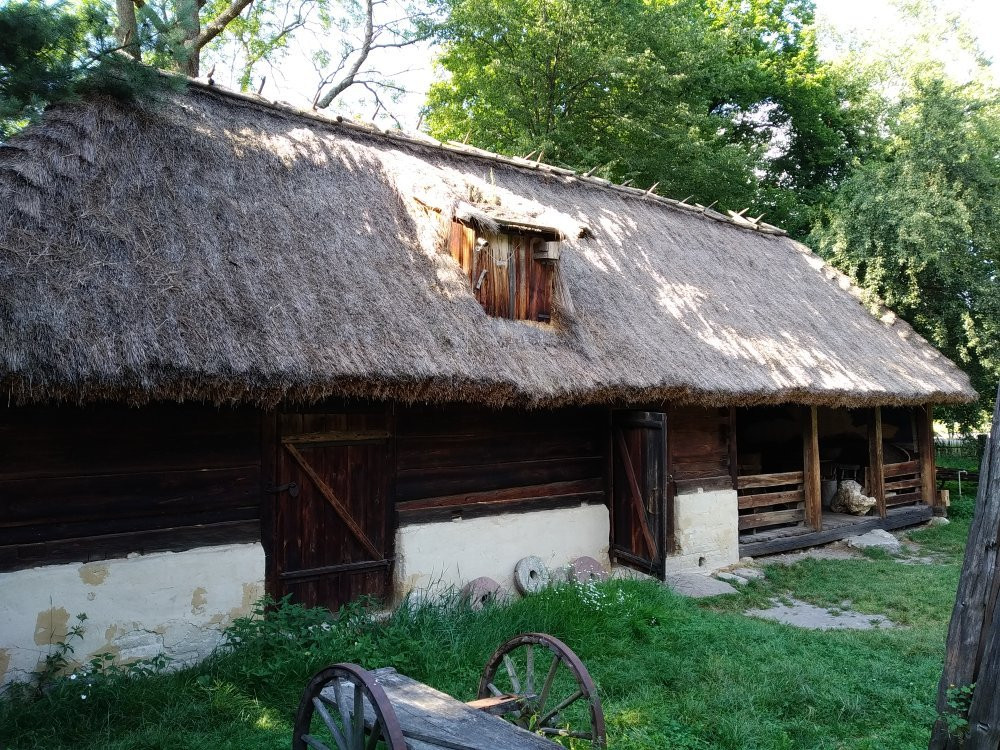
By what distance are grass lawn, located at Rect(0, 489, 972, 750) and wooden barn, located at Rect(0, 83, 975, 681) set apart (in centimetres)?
55

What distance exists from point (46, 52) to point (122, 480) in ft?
9.87

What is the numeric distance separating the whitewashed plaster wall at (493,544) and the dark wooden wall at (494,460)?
0.41 feet

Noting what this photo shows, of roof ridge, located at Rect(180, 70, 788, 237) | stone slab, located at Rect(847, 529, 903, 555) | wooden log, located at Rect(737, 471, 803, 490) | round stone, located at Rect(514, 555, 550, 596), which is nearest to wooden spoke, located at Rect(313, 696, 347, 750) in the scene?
round stone, located at Rect(514, 555, 550, 596)

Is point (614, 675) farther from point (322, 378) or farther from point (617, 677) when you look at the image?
point (322, 378)

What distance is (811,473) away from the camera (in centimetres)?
1004

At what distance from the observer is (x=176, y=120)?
6488 mm

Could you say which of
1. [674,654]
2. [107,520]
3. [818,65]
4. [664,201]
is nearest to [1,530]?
[107,520]

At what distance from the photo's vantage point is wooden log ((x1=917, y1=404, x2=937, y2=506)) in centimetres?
1199

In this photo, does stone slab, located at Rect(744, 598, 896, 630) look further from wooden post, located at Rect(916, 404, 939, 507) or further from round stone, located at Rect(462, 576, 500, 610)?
wooden post, located at Rect(916, 404, 939, 507)

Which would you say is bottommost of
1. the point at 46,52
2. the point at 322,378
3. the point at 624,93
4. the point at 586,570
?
the point at 586,570

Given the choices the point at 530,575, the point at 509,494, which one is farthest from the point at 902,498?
the point at 509,494

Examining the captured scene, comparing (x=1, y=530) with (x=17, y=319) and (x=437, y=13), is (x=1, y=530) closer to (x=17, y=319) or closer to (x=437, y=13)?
(x=17, y=319)

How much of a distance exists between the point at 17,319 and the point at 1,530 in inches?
58.2

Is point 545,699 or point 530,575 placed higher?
point 545,699
